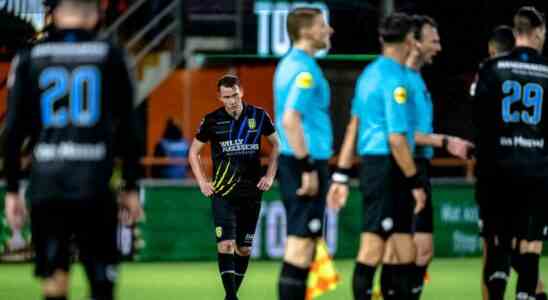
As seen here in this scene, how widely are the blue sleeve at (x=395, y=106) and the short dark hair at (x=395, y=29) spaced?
0.36m

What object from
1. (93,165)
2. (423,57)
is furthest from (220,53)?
(93,165)

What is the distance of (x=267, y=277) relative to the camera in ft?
56.7

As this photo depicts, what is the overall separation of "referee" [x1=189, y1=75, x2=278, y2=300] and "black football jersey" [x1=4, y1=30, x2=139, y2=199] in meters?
4.51

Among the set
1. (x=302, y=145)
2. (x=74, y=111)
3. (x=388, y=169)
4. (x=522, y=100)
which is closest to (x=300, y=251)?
(x=302, y=145)

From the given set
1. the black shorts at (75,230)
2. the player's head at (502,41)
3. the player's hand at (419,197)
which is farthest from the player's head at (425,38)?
the black shorts at (75,230)

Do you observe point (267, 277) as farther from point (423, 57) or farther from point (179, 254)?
point (423, 57)

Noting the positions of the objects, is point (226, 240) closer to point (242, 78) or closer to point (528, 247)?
point (528, 247)

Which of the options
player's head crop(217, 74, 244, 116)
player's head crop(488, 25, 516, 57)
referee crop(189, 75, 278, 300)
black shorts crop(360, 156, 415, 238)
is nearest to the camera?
black shorts crop(360, 156, 415, 238)

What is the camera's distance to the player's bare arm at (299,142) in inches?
377

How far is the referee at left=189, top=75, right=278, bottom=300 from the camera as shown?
41.5 feet

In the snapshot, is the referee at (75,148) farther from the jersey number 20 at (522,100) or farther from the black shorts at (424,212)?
the jersey number 20 at (522,100)

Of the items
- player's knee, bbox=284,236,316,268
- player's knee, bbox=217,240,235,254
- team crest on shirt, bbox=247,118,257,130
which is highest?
team crest on shirt, bbox=247,118,257,130

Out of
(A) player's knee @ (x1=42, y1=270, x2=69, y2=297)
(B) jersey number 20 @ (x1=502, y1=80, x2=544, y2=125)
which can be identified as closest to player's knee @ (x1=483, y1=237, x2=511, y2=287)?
(B) jersey number 20 @ (x1=502, y1=80, x2=544, y2=125)

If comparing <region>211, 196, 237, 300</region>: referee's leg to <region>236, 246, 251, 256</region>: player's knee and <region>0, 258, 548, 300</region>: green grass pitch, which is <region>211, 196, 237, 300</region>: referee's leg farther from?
<region>0, 258, 548, 300</region>: green grass pitch
